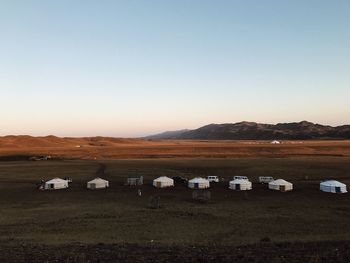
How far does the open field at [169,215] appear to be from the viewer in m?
32.2

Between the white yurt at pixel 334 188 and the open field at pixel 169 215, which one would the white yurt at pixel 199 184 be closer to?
the open field at pixel 169 215

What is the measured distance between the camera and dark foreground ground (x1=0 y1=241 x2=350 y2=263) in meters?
19.2

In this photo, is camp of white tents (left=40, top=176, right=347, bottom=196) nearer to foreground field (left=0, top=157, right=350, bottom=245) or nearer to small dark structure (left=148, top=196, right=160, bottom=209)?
foreground field (left=0, top=157, right=350, bottom=245)

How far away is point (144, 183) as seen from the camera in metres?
67.9

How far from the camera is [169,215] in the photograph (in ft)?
142

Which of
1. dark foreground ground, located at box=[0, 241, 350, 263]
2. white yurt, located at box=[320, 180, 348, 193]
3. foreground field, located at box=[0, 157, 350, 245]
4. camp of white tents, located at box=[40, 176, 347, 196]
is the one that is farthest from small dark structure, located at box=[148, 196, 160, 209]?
dark foreground ground, located at box=[0, 241, 350, 263]

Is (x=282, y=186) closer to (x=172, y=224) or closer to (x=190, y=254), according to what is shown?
(x=172, y=224)

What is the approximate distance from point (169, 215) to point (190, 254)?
73.8 ft

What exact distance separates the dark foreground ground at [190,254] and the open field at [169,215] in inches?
148

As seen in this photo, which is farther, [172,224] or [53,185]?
[53,185]

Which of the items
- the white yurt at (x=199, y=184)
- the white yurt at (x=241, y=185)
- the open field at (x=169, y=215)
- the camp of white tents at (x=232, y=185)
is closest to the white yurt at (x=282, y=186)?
the camp of white tents at (x=232, y=185)

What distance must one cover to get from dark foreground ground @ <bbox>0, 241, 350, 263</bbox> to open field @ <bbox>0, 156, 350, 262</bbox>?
3768mm

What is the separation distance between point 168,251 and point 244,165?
73421 mm

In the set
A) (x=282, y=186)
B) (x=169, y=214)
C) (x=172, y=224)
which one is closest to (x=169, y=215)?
(x=169, y=214)
